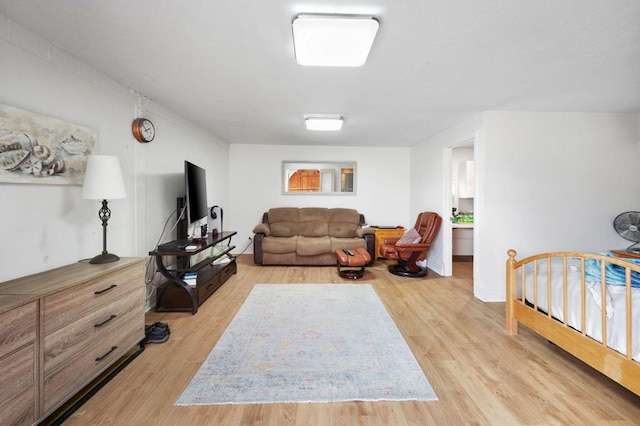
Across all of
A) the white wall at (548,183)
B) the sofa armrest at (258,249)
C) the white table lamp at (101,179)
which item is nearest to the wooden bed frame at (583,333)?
the white wall at (548,183)

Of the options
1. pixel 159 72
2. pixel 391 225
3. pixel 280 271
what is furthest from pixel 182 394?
pixel 391 225

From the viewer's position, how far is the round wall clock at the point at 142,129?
260cm

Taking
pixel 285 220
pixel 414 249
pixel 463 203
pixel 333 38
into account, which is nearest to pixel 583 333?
pixel 414 249

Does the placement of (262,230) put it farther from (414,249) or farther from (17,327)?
(17,327)

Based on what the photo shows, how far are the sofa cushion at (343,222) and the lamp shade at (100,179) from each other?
3.80 m

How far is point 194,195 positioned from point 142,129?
83cm

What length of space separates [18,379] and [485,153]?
411 cm

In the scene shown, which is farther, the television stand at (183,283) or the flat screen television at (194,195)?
the flat screen television at (194,195)

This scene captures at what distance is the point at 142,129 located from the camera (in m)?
2.65

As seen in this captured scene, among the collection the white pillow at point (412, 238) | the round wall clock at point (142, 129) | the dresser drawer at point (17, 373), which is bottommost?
the dresser drawer at point (17, 373)

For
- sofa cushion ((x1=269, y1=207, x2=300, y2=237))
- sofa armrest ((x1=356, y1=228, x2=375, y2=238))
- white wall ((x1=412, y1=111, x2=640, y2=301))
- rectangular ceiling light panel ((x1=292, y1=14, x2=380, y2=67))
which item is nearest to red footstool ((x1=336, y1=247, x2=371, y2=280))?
sofa armrest ((x1=356, y1=228, x2=375, y2=238))

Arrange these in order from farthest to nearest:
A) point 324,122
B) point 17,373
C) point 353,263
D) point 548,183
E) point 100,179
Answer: point 353,263, point 324,122, point 548,183, point 100,179, point 17,373

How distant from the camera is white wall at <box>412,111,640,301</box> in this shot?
10.2 feet

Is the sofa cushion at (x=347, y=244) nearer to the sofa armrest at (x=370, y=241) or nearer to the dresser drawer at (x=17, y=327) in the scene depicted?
the sofa armrest at (x=370, y=241)
